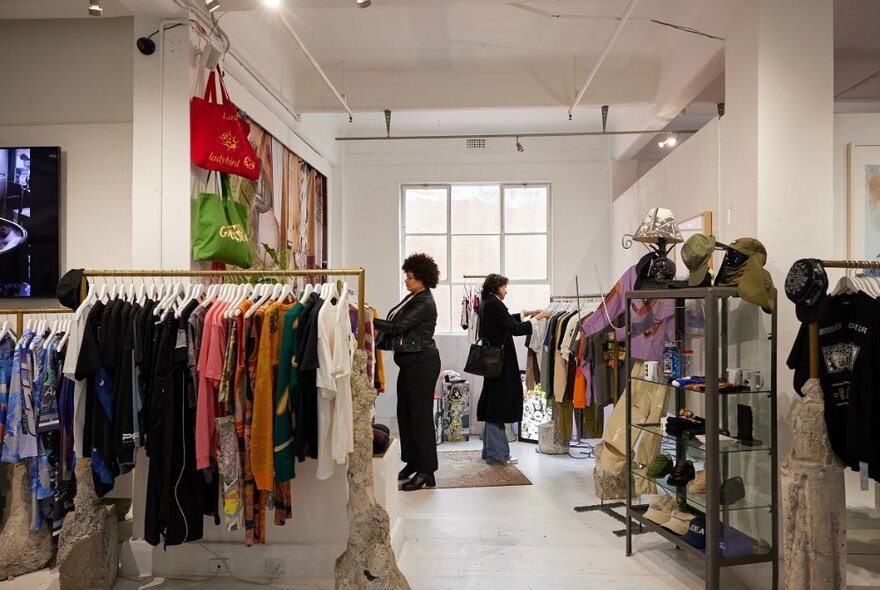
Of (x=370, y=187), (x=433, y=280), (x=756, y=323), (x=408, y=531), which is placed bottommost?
(x=408, y=531)

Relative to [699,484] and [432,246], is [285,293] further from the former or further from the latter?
[432,246]

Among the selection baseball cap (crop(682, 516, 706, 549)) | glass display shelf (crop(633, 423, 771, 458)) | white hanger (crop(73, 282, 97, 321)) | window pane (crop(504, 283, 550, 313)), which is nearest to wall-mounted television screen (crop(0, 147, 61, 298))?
white hanger (crop(73, 282, 97, 321))

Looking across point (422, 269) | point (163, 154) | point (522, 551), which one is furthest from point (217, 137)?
point (522, 551)

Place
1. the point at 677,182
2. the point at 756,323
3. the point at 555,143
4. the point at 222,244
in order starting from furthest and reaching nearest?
1. the point at 555,143
2. the point at 677,182
3. the point at 222,244
4. the point at 756,323

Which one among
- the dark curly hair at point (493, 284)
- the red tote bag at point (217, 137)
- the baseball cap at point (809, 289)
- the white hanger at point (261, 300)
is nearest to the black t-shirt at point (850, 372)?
the baseball cap at point (809, 289)

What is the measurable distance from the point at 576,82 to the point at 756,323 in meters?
3.09

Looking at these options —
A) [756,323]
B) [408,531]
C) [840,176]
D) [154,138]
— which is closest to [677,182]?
[840,176]

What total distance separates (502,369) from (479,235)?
269 cm

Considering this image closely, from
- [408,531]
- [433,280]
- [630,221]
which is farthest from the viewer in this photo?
[630,221]

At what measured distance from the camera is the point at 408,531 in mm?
3768

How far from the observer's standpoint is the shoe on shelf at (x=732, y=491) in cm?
285

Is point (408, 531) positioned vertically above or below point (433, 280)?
below

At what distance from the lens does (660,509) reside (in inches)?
130

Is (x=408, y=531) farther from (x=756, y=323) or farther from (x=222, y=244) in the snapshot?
(x=756, y=323)
